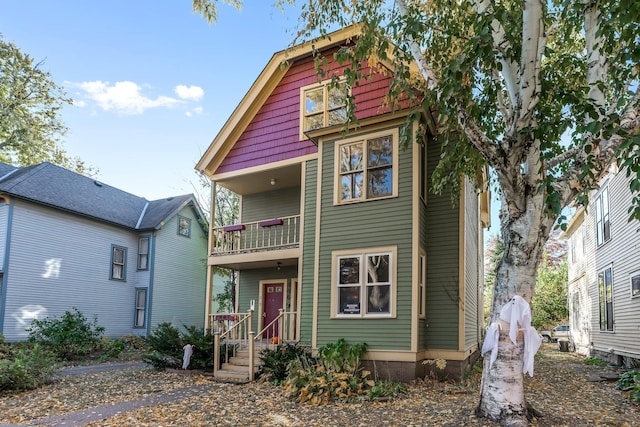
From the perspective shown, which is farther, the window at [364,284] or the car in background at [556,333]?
the car in background at [556,333]

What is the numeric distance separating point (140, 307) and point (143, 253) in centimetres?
243

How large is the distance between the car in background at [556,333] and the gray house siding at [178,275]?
2004 cm

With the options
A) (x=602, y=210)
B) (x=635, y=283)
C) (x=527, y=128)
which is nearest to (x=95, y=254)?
(x=527, y=128)

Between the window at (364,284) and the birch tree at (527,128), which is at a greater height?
the birch tree at (527,128)

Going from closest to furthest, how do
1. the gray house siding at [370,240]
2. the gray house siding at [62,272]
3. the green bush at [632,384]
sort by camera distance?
the green bush at [632,384], the gray house siding at [370,240], the gray house siding at [62,272]

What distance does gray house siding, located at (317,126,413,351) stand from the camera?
10.0 metres

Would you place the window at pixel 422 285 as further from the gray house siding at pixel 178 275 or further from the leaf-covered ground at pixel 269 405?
the gray house siding at pixel 178 275

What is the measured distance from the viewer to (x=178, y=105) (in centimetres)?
2836

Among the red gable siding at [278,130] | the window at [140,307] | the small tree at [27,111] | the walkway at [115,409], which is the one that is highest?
the small tree at [27,111]

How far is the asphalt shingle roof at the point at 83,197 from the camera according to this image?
16.9m

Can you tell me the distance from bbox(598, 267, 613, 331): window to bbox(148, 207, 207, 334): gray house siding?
17074 millimetres

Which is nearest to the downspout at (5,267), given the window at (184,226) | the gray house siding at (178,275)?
the gray house siding at (178,275)

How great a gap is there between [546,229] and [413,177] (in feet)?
13.8

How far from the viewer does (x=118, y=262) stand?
793 inches
